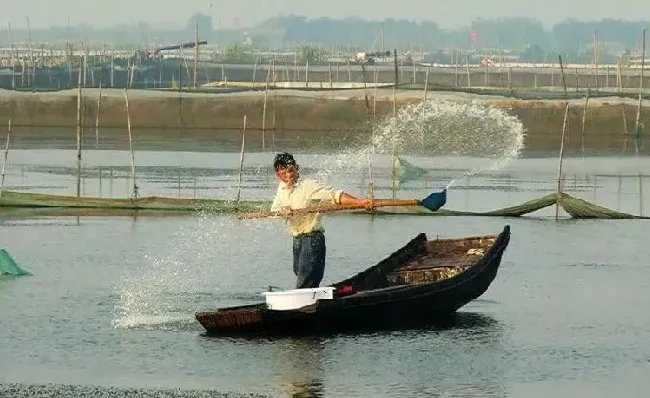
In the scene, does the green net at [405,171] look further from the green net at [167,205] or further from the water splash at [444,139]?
the green net at [167,205]

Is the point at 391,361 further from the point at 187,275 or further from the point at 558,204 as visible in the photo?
the point at 558,204

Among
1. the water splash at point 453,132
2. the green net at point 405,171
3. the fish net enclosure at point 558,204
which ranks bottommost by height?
the water splash at point 453,132

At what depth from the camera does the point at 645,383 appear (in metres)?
19.6

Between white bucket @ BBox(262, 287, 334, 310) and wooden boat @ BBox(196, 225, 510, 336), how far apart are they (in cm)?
13

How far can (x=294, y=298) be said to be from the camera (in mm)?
21953

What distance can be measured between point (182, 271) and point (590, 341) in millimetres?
9676

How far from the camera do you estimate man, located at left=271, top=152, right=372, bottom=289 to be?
21.8m

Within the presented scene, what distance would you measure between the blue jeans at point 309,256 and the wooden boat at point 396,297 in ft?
1.38

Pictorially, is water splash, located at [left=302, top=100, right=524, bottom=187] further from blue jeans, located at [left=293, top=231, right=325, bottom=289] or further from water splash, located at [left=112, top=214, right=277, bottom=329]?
blue jeans, located at [left=293, top=231, right=325, bottom=289]

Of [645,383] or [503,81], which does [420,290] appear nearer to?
[645,383]

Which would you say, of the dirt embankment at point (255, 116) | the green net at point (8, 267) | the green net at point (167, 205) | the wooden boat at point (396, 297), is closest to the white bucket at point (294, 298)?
the wooden boat at point (396, 297)

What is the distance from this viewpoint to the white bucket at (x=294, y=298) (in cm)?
2192

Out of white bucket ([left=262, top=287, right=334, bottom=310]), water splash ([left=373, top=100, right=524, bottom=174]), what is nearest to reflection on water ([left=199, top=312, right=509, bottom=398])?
white bucket ([left=262, top=287, right=334, bottom=310])

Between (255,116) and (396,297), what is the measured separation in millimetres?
65534
